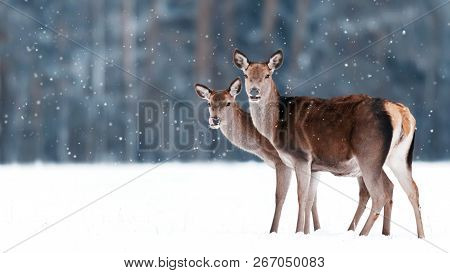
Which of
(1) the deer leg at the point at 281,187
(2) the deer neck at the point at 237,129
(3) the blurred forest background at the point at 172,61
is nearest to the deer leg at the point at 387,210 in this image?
(1) the deer leg at the point at 281,187

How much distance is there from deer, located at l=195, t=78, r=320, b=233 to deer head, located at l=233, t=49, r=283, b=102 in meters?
0.42

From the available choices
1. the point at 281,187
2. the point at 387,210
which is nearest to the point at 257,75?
the point at 281,187

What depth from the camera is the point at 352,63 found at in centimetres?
2317

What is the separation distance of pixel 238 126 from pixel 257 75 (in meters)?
1.15

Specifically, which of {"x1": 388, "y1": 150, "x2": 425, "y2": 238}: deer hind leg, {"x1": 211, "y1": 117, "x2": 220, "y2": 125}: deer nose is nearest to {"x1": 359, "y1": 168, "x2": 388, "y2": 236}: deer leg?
{"x1": 388, "y1": 150, "x2": 425, "y2": 238}: deer hind leg

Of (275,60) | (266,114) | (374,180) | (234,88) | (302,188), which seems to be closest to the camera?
(374,180)

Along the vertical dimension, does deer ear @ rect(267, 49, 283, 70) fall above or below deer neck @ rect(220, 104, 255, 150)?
above

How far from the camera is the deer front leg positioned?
9.66m

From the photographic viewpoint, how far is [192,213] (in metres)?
12.6

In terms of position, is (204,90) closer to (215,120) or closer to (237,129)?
(215,120)

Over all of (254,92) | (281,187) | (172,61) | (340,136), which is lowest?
(281,187)

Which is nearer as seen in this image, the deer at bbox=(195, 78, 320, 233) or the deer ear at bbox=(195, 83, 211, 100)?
the deer at bbox=(195, 78, 320, 233)

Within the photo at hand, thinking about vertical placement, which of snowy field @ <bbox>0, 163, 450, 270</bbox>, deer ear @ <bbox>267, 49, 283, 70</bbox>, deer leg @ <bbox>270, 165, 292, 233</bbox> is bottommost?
snowy field @ <bbox>0, 163, 450, 270</bbox>

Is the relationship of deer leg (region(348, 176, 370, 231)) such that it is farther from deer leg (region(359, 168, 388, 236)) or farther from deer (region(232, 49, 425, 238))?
deer leg (region(359, 168, 388, 236))
